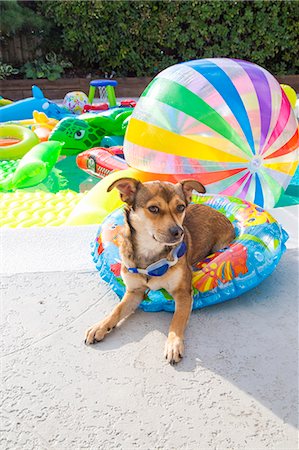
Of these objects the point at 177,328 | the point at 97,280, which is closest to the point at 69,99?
the point at 97,280

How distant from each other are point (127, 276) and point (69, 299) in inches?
17.3

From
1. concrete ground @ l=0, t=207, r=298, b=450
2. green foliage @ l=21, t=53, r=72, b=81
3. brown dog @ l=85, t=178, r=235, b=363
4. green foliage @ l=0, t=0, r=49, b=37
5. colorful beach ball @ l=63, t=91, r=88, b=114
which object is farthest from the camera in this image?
green foliage @ l=21, t=53, r=72, b=81

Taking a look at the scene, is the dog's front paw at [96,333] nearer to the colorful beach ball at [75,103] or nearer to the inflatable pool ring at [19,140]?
the inflatable pool ring at [19,140]

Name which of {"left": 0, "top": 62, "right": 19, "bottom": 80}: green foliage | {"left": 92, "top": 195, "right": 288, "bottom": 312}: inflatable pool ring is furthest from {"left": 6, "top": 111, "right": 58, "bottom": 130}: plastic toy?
A: {"left": 92, "top": 195, "right": 288, "bottom": 312}: inflatable pool ring

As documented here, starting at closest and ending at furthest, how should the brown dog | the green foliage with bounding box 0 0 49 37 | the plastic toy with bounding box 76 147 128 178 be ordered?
the brown dog → the plastic toy with bounding box 76 147 128 178 → the green foliage with bounding box 0 0 49 37

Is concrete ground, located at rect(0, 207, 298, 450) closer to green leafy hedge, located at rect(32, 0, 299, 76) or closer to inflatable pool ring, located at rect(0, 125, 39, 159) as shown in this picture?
inflatable pool ring, located at rect(0, 125, 39, 159)

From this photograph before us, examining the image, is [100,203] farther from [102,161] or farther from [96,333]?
[96,333]

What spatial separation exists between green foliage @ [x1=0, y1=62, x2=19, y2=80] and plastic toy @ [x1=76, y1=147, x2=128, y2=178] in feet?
25.5

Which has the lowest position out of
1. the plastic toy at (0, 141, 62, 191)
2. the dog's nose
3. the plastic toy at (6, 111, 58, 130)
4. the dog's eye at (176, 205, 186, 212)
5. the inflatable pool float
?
the plastic toy at (6, 111, 58, 130)

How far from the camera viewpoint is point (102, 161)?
6766 mm

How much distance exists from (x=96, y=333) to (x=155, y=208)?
2.59 feet

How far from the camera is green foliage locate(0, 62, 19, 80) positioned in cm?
1348

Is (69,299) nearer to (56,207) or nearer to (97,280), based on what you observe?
(97,280)

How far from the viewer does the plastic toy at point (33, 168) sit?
22.9 feet
